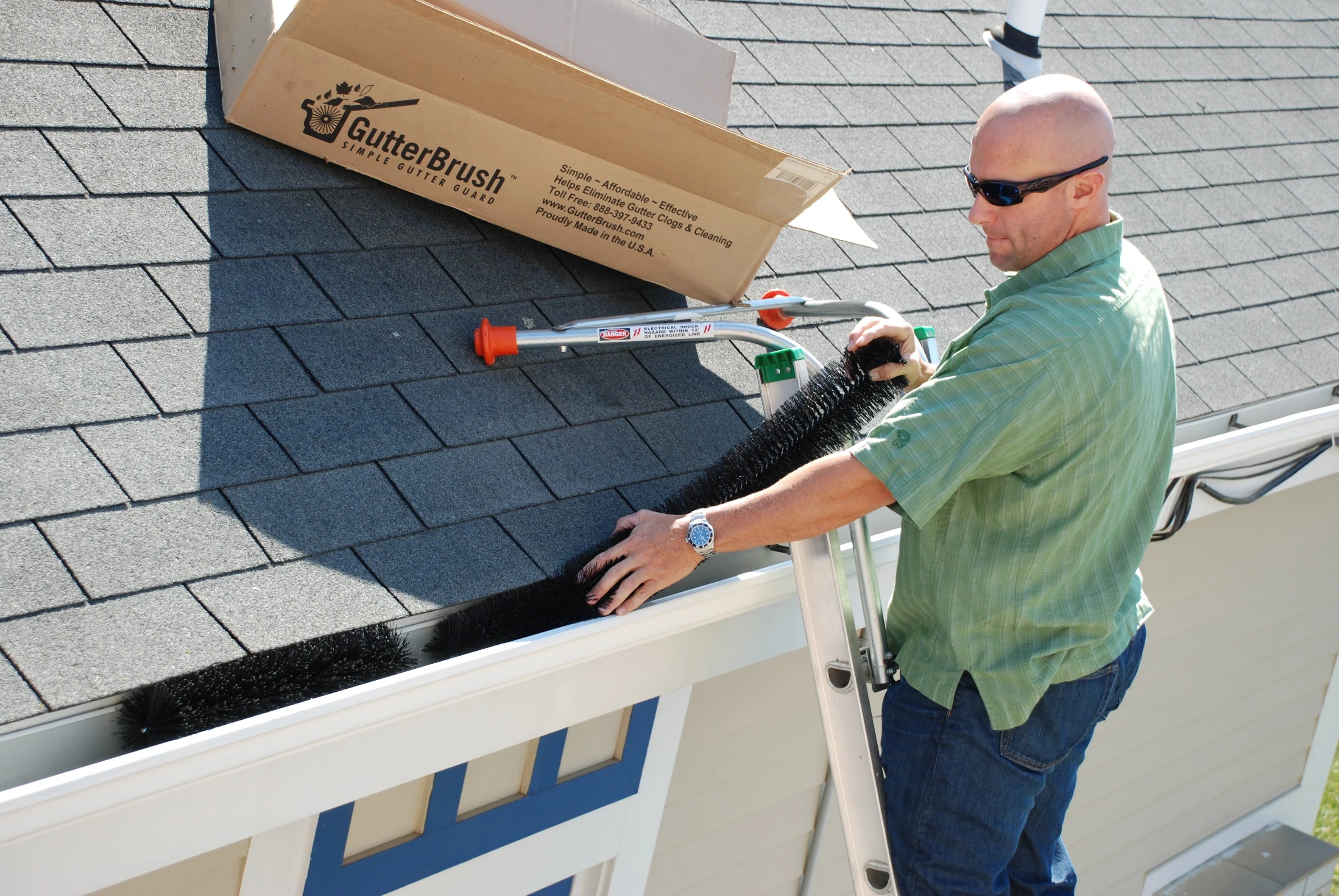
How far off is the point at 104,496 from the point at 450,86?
1149 millimetres

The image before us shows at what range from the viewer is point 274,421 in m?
2.13

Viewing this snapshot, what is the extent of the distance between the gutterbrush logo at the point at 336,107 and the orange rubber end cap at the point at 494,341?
538mm

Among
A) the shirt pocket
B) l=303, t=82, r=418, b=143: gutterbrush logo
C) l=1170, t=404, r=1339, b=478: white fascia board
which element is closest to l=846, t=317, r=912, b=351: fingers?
the shirt pocket

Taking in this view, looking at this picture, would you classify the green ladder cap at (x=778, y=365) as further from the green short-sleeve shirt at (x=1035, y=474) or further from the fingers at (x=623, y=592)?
the fingers at (x=623, y=592)

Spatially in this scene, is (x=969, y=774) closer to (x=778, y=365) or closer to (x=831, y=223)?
(x=778, y=365)

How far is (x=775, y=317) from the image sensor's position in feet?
9.63

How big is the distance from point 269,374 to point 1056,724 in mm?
1751

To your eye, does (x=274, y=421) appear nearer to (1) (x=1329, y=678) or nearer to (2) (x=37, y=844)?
(2) (x=37, y=844)

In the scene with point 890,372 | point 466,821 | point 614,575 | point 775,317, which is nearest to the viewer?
point 614,575

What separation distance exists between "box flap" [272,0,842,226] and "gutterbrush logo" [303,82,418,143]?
0.07 m

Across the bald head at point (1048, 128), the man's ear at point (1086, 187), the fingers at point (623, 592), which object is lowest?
the fingers at point (623, 592)

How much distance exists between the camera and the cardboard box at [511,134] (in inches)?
92.0

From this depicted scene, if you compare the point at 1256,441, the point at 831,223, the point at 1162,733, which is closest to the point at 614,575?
the point at 831,223

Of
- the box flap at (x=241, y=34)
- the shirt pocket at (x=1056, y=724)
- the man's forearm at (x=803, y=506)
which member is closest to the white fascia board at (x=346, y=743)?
the man's forearm at (x=803, y=506)
